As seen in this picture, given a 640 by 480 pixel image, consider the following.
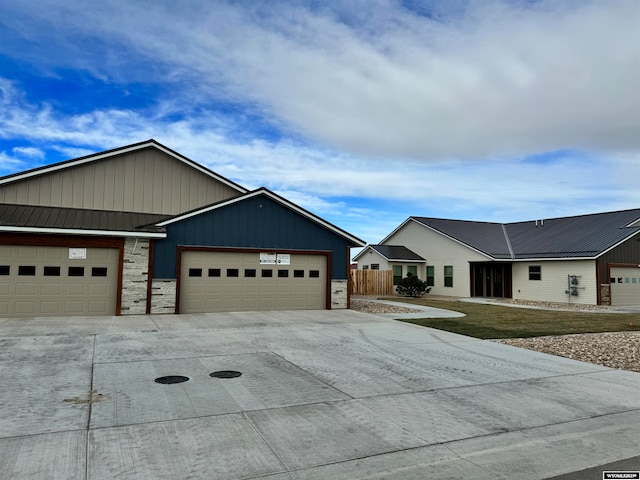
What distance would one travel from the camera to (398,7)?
536 inches

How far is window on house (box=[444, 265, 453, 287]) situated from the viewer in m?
31.5

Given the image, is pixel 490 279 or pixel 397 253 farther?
pixel 397 253

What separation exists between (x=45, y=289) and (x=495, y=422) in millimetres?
14162

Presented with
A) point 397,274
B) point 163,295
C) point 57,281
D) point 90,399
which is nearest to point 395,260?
point 397,274

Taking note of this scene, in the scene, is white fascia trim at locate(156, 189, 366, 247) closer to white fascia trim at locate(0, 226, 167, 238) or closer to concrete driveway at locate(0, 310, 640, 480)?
white fascia trim at locate(0, 226, 167, 238)

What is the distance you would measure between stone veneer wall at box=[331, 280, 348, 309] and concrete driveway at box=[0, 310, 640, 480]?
823 centimetres

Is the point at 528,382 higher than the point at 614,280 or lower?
lower

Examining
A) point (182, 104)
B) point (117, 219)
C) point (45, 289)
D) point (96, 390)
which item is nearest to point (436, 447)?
point (96, 390)

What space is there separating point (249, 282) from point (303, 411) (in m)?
11.8

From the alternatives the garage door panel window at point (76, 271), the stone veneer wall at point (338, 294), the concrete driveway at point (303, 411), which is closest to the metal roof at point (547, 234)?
the stone veneer wall at point (338, 294)

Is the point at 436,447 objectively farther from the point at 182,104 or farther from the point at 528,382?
the point at 182,104

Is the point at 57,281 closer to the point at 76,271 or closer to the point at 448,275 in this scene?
the point at 76,271

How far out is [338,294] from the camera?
62.1 ft

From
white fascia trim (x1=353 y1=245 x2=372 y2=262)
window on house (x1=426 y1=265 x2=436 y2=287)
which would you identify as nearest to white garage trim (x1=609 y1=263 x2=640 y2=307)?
window on house (x1=426 y1=265 x2=436 y2=287)
